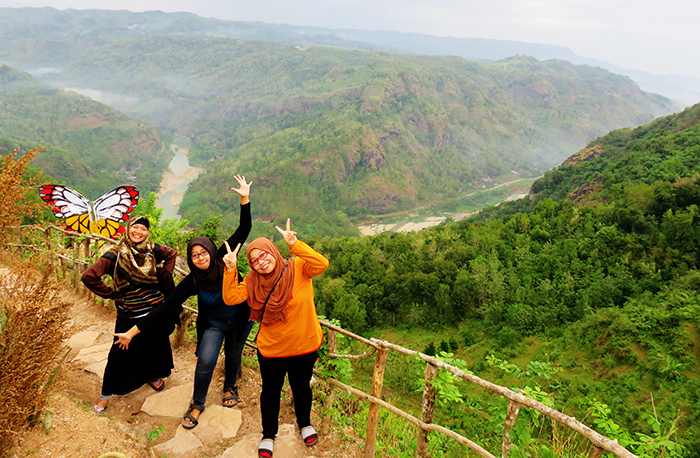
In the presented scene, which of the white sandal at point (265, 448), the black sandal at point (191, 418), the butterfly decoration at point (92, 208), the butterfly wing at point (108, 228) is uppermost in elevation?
the butterfly decoration at point (92, 208)

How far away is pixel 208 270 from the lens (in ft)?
10.1

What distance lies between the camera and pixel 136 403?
11.7ft

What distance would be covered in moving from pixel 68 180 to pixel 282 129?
76.8 m

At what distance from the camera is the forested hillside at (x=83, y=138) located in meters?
74.1

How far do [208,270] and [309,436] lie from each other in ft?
5.31

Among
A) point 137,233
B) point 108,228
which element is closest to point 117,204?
point 108,228

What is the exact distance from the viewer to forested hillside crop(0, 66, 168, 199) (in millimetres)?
74075

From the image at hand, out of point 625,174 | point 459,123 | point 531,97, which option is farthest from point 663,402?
point 531,97

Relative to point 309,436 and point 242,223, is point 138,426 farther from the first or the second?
point 242,223

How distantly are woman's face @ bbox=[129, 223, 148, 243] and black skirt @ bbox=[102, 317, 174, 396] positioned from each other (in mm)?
812

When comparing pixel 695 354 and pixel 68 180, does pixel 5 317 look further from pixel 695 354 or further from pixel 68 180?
pixel 68 180

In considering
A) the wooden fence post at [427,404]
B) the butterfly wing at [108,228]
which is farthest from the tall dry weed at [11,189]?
the wooden fence post at [427,404]

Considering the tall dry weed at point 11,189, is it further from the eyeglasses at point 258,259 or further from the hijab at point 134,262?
the eyeglasses at point 258,259

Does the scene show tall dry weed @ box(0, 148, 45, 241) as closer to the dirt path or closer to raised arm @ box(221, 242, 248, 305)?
the dirt path
